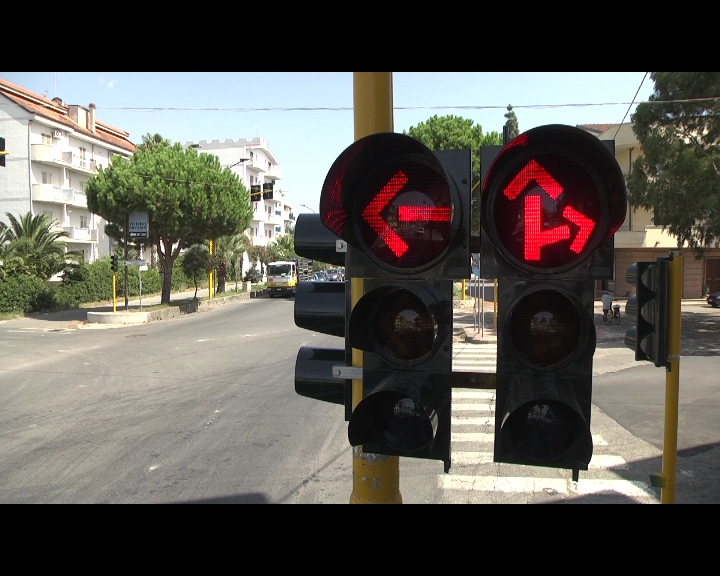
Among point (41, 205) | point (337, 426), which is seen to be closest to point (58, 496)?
point (337, 426)

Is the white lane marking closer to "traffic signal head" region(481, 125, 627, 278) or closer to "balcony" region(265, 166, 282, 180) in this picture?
"traffic signal head" region(481, 125, 627, 278)

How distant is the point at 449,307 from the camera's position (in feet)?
6.07

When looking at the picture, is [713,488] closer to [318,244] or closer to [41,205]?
[318,244]

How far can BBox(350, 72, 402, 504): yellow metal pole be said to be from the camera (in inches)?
86.4

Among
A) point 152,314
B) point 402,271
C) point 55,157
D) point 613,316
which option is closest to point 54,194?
point 55,157

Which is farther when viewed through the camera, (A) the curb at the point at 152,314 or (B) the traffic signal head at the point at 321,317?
(A) the curb at the point at 152,314

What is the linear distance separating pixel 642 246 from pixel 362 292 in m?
35.0

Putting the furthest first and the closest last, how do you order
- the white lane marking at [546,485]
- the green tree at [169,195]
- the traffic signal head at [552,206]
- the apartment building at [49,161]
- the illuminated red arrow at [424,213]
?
1. the apartment building at [49,161]
2. the green tree at [169,195]
3. the white lane marking at [546,485]
4. the illuminated red arrow at [424,213]
5. the traffic signal head at [552,206]

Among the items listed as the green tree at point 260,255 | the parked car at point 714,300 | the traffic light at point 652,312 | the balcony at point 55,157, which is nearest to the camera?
the traffic light at point 652,312

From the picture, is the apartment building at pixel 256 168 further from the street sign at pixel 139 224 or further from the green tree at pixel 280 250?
the street sign at pixel 139 224

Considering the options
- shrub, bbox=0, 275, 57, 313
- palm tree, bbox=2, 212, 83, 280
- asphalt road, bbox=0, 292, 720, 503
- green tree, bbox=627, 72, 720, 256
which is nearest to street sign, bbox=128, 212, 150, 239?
shrub, bbox=0, 275, 57, 313

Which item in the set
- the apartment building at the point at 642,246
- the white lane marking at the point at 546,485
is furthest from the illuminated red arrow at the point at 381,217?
the apartment building at the point at 642,246

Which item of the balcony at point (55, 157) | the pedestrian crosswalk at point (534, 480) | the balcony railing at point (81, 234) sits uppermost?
the balcony at point (55, 157)

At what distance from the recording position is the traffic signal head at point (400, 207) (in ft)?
6.03
